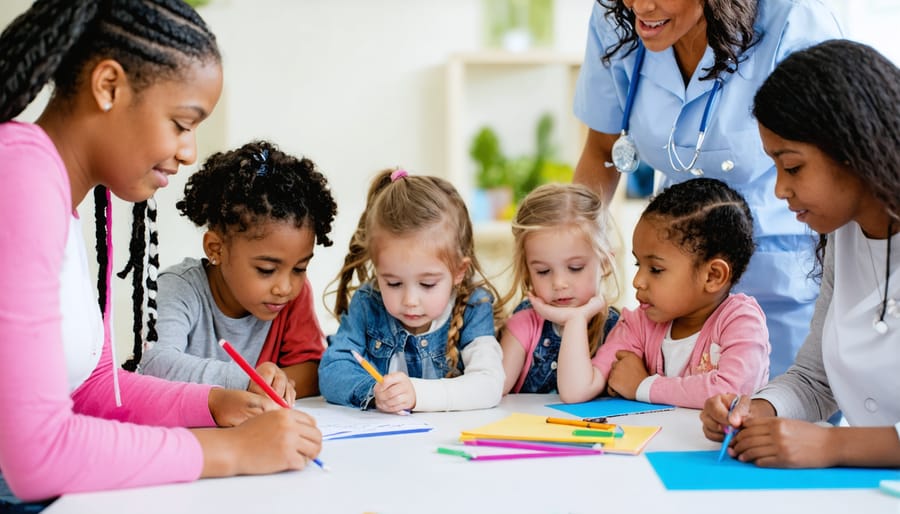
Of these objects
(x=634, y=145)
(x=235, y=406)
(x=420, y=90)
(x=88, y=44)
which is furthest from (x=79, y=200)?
(x=420, y=90)

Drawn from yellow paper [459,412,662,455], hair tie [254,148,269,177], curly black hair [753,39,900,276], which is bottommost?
yellow paper [459,412,662,455]

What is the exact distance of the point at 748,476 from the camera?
40.7 inches

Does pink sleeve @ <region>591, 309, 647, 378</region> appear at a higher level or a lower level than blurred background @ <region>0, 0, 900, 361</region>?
lower

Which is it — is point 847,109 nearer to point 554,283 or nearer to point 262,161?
point 554,283

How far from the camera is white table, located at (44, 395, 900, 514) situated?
914mm

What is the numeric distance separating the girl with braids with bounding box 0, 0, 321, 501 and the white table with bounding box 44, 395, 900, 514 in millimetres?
37

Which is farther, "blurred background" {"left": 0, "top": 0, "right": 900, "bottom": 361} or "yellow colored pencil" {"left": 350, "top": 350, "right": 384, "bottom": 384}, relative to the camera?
"blurred background" {"left": 0, "top": 0, "right": 900, "bottom": 361}

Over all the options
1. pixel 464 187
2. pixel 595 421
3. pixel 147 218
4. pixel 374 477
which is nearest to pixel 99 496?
pixel 374 477

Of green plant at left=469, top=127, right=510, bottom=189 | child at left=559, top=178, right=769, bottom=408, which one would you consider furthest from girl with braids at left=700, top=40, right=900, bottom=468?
green plant at left=469, top=127, right=510, bottom=189

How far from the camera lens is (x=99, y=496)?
36.7 inches

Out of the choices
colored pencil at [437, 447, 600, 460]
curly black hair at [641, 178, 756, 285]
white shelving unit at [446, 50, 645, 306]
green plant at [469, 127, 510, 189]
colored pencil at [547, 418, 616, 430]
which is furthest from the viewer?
green plant at [469, 127, 510, 189]

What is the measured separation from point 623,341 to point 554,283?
0.16 metres

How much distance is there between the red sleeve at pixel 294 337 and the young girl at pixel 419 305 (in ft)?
0.20

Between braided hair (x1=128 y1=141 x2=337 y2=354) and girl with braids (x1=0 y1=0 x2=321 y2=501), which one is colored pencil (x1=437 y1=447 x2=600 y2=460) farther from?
braided hair (x1=128 y1=141 x2=337 y2=354)
